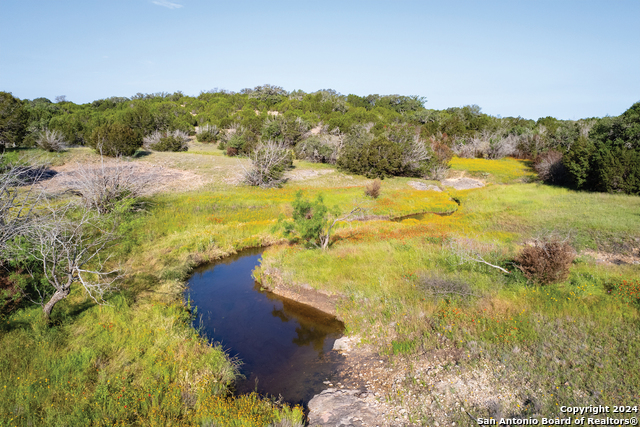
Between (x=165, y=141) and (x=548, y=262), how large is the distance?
47.2 metres

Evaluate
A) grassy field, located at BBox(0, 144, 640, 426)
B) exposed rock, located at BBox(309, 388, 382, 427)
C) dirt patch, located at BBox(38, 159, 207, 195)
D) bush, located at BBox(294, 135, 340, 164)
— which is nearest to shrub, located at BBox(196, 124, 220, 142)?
bush, located at BBox(294, 135, 340, 164)

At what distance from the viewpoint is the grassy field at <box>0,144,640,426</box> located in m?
6.41

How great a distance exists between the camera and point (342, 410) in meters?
7.09

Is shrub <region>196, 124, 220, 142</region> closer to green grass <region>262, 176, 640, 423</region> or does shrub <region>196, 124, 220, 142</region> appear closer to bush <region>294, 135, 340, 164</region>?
bush <region>294, 135, 340, 164</region>

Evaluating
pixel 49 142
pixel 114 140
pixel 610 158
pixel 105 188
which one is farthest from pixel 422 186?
pixel 49 142

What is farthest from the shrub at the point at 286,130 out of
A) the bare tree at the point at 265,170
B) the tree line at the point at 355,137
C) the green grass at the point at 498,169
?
the green grass at the point at 498,169

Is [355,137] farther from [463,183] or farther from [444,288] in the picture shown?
[444,288]

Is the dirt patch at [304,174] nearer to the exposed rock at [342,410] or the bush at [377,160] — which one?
the bush at [377,160]

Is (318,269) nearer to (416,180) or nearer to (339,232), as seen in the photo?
(339,232)

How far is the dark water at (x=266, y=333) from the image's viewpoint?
Answer: 27.9ft

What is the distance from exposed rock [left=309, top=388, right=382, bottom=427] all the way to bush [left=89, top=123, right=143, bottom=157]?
118 ft

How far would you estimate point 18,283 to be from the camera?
9.48 metres

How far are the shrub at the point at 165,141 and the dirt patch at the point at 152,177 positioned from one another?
37.8 feet

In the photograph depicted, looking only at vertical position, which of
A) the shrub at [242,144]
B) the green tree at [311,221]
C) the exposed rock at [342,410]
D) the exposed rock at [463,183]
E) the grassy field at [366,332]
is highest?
the shrub at [242,144]
